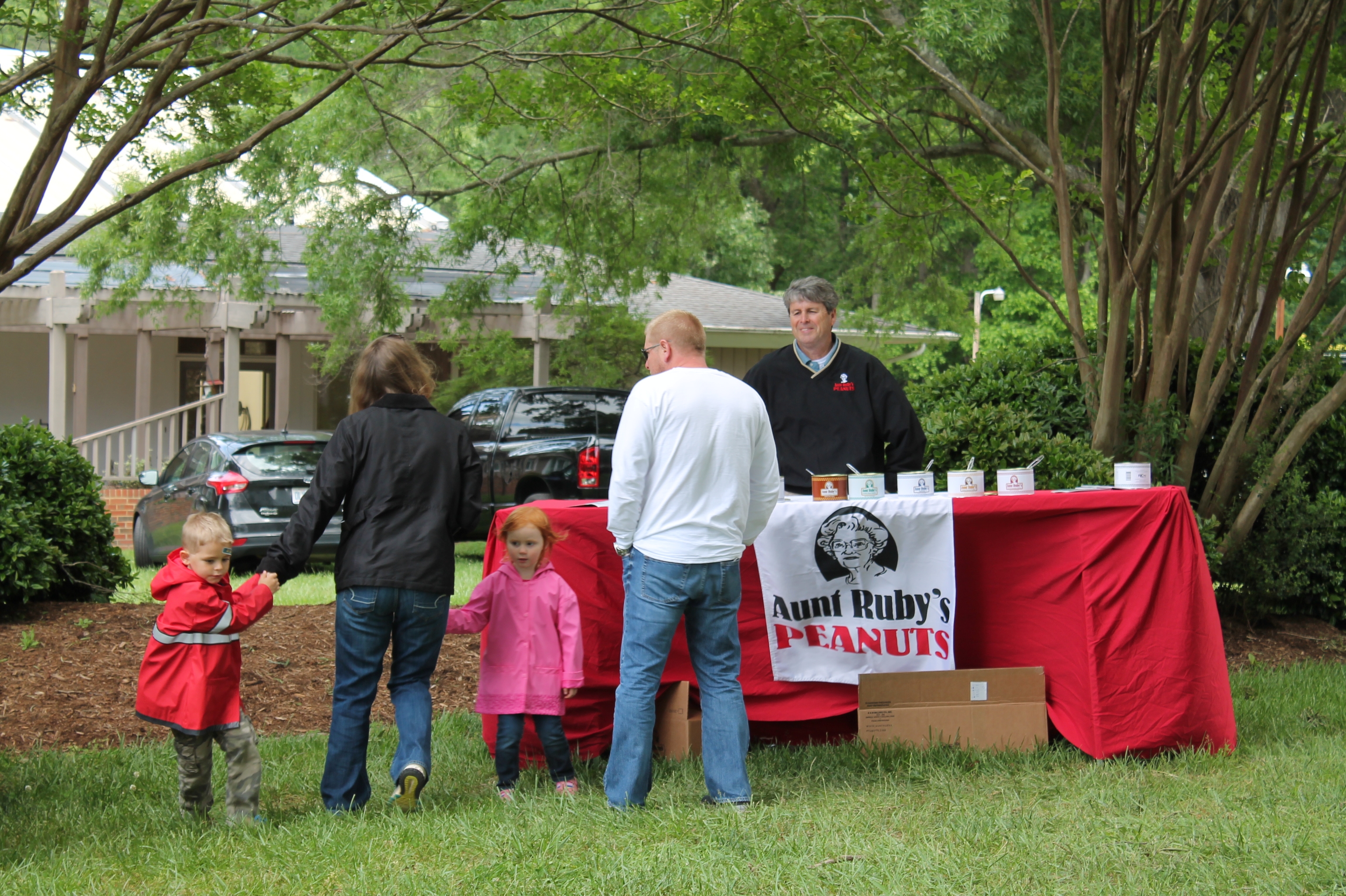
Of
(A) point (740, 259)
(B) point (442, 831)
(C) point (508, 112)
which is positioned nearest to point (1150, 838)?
(B) point (442, 831)

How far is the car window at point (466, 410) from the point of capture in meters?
12.9

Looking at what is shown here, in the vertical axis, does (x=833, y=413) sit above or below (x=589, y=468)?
above

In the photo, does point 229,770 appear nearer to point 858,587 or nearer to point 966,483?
point 858,587

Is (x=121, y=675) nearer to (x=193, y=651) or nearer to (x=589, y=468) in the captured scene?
(x=193, y=651)

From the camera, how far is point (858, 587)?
507 centimetres

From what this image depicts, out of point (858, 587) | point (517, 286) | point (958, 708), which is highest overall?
point (517, 286)

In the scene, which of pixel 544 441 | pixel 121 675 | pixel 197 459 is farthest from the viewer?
pixel 544 441

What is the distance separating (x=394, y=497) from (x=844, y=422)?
6.99ft

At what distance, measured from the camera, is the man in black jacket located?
547 cm

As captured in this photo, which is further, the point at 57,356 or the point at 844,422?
the point at 57,356

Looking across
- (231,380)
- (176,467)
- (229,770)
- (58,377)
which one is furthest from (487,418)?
(229,770)

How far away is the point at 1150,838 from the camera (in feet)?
12.7

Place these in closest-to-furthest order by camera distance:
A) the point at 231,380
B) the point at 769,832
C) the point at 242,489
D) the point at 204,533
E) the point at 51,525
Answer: the point at 769,832, the point at 204,533, the point at 51,525, the point at 242,489, the point at 231,380

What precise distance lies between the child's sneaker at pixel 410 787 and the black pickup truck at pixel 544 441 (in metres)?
7.57
